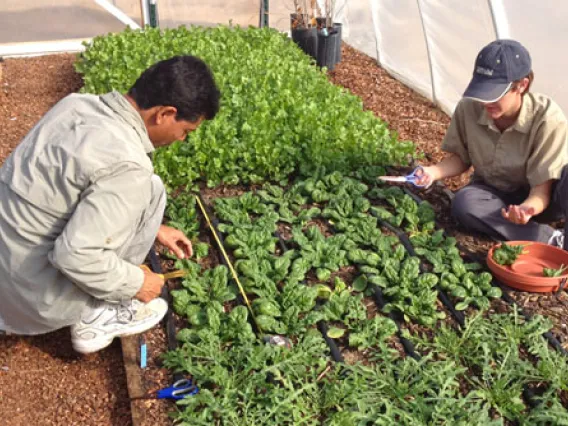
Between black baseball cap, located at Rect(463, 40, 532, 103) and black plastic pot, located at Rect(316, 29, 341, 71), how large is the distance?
4.64 m

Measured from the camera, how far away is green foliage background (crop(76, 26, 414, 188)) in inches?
185

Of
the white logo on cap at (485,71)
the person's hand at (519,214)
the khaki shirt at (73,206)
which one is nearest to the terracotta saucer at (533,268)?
the person's hand at (519,214)

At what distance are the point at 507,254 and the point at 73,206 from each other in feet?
7.83

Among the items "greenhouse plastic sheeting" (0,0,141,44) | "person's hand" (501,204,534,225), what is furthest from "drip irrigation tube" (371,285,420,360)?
"greenhouse plastic sheeting" (0,0,141,44)

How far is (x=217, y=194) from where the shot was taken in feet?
15.5

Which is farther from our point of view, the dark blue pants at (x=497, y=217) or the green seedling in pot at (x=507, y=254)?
the dark blue pants at (x=497, y=217)

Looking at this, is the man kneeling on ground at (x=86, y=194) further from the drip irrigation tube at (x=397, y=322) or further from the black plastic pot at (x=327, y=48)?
the black plastic pot at (x=327, y=48)

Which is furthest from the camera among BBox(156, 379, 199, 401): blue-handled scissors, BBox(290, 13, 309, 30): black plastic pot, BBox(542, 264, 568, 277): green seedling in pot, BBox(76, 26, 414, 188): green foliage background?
BBox(290, 13, 309, 30): black plastic pot

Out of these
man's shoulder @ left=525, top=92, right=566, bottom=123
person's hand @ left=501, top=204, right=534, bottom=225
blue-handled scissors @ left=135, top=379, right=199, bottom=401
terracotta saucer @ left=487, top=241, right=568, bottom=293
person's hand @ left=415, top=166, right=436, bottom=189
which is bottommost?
blue-handled scissors @ left=135, top=379, right=199, bottom=401

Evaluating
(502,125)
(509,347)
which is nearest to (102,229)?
(509,347)

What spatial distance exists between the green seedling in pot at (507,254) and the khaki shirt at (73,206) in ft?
6.69

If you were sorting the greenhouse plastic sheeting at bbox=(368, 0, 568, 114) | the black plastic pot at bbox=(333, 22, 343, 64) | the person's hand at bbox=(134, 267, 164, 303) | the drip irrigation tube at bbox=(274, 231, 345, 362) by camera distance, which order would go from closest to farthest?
the person's hand at bbox=(134, 267, 164, 303)
the drip irrigation tube at bbox=(274, 231, 345, 362)
the greenhouse plastic sheeting at bbox=(368, 0, 568, 114)
the black plastic pot at bbox=(333, 22, 343, 64)

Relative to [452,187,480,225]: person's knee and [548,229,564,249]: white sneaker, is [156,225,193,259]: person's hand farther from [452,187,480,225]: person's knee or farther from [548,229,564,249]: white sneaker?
[548,229,564,249]: white sneaker

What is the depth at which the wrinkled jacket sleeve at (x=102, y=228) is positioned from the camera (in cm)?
262
